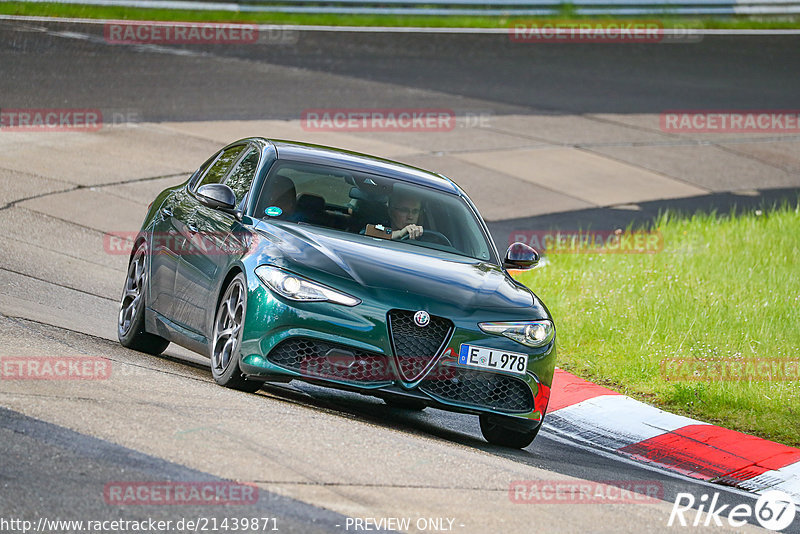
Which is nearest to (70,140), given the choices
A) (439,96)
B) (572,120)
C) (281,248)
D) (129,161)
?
(129,161)

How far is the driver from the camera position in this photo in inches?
337

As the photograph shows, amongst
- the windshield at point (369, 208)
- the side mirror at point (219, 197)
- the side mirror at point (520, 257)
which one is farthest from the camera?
the side mirror at point (520, 257)

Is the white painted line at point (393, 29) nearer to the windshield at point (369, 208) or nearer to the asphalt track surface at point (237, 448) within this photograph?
the asphalt track surface at point (237, 448)

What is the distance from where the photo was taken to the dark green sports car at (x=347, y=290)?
727cm

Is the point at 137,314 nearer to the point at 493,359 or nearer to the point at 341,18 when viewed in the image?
the point at 493,359

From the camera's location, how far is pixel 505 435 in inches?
320

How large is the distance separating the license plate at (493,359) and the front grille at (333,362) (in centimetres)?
46

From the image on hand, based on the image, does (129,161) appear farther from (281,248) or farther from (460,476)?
(460,476)

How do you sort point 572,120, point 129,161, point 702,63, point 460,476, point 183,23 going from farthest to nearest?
point 702,63
point 183,23
point 572,120
point 129,161
point 460,476

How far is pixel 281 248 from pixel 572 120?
15777mm

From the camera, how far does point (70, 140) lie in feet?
57.5

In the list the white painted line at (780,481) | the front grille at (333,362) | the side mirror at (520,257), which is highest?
the side mirror at (520,257)

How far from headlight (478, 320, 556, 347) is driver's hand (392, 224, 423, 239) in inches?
48.1

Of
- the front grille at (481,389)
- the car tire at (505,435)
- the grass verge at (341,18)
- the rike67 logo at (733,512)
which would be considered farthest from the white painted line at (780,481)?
the grass verge at (341,18)
